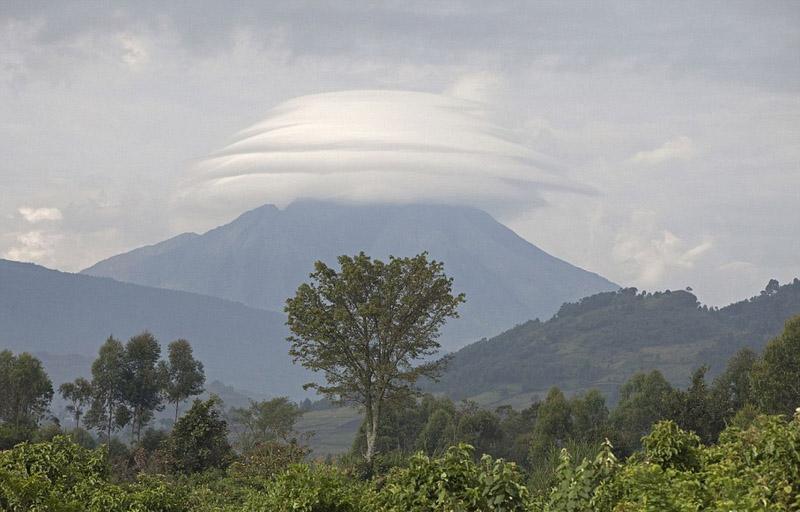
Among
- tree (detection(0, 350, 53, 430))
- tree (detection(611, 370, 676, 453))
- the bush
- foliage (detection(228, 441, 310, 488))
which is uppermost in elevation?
tree (detection(0, 350, 53, 430))

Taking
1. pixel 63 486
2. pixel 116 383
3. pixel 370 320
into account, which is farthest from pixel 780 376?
pixel 63 486

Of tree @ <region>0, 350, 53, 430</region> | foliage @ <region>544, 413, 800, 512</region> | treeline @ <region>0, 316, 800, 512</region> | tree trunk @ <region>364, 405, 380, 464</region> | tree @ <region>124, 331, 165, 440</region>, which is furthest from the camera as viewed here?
tree @ <region>124, 331, 165, 440</region>

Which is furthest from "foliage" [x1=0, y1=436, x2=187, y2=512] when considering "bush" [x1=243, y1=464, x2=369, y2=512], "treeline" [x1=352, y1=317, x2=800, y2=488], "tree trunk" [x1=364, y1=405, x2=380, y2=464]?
"tree trunk" [x1=364, y1=405, x2=380, y2=464]

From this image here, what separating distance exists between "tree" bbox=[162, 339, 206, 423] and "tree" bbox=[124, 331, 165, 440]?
889 millimetres

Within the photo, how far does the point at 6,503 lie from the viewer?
Answer: 19.1 meters

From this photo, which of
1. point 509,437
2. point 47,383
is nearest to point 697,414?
point 509,437

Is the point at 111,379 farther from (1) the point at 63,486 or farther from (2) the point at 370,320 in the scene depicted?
(1) the point at 63,486

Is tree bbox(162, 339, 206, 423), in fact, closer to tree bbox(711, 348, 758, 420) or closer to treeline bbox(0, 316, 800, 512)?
treeline bbox(0, 316, 800, 512)

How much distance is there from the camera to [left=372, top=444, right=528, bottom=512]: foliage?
1388cm

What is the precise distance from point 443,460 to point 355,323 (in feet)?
119

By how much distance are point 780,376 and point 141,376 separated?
51.5m

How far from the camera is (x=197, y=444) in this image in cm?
4684

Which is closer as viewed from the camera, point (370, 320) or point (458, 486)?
point (458, 486)

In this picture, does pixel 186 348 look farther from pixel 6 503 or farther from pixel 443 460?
pixel 443 460
